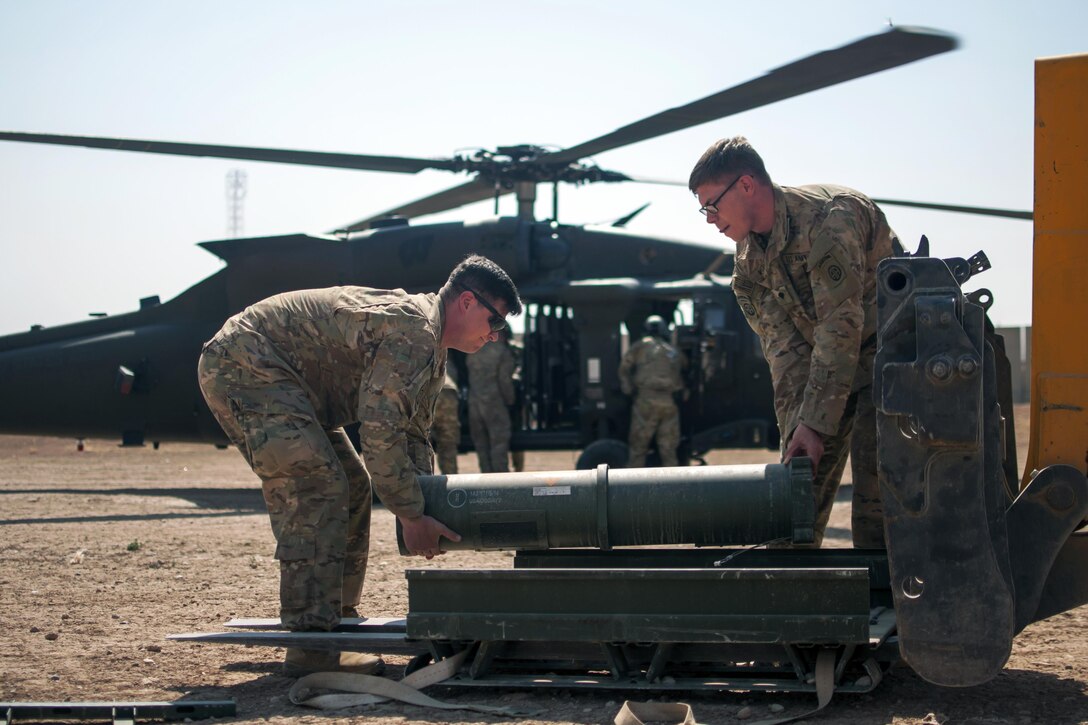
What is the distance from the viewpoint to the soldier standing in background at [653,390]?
11.4 meters

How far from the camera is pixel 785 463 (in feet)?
13.5

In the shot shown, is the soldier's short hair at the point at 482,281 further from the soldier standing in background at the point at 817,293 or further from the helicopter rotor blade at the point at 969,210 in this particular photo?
the helicopter rotor blade at the point at 969,210

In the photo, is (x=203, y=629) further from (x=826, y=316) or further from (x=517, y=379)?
(x=517, y=379)

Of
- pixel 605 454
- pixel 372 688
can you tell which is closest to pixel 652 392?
pixel 605 454

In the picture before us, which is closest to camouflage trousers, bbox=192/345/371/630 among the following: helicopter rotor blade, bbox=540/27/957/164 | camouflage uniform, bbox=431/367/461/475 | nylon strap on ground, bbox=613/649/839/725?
nylon strap on ground, bbox=613/649/839/725

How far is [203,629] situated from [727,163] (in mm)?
3081

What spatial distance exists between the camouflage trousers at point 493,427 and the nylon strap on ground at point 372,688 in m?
7.61

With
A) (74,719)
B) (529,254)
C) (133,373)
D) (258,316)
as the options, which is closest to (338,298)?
(258,316)

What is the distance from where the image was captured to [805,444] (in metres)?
4.20

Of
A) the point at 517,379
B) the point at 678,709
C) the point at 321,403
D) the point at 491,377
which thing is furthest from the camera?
the point at 517,379

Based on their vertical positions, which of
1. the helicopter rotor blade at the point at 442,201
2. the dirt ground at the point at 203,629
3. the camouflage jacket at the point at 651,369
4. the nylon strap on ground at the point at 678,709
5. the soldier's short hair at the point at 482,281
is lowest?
the dirt ground at the point at 203,629

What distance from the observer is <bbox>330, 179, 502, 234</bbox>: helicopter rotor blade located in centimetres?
1166

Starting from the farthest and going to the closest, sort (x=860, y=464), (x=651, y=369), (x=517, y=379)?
(x=517, y=379) < (x=651, y=369) < (x=860, y=464)

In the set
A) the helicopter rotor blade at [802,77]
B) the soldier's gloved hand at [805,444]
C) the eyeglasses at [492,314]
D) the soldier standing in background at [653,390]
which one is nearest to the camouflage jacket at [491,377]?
the soldier standing in background at [653,390]
